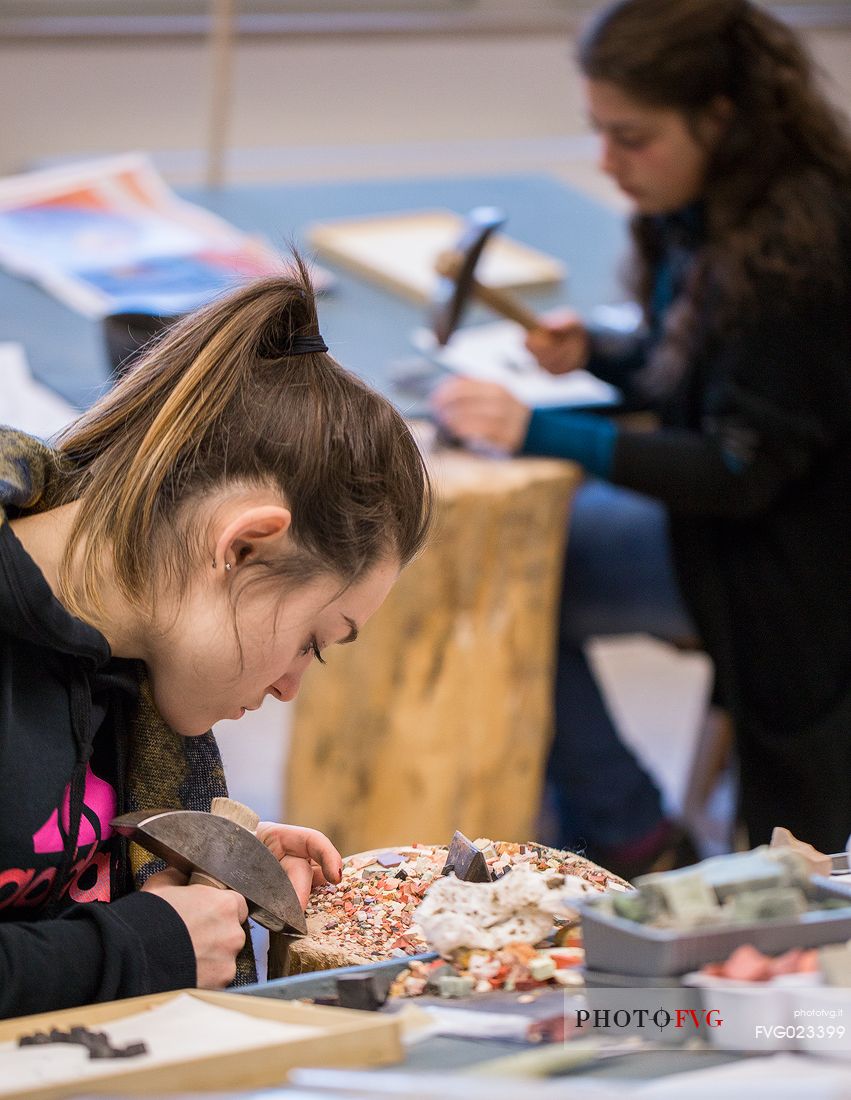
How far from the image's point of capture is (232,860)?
908mm

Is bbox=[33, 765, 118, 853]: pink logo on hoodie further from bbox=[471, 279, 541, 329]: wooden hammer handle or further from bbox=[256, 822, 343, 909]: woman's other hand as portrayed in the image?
bbox=[471, 279, 541, 329]: wooden hammer handle

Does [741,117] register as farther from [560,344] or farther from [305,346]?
[305,346]

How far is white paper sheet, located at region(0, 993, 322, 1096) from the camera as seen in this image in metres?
0.62

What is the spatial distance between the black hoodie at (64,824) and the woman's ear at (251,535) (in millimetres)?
97

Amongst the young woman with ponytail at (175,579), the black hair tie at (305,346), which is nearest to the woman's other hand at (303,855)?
the young woman with ponytail at (175,579)

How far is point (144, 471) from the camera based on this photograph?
0.90 metres

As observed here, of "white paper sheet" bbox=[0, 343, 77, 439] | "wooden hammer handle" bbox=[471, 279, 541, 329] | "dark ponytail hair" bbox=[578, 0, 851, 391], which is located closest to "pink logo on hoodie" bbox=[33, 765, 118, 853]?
"white paper sheet" bbox=[0, 343, 77, 439]

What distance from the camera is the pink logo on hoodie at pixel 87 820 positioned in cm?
90

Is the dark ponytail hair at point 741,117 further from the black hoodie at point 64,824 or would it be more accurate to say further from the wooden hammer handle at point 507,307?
the black hoodie at point 64,824

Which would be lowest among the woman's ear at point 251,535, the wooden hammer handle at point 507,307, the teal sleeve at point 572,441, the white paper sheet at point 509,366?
the woman's ear at point 251,535

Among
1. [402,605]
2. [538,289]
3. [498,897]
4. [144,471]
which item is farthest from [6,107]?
[498,897]

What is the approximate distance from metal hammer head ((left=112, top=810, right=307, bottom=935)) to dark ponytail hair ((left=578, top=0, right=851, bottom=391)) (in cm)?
113

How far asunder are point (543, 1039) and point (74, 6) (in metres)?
3.19

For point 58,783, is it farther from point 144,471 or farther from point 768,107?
point 768,107
